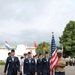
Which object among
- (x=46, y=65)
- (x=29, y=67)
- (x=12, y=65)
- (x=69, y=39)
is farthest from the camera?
(x=69, y=39)

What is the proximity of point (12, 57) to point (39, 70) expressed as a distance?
1529 mm

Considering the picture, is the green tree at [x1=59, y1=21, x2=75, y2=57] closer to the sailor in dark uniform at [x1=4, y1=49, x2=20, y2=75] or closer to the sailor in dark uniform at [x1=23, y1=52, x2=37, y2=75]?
the sailor in dark uniform at [x1=23, y1=52, x2=37, y2=75]

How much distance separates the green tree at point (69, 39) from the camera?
72.1 m

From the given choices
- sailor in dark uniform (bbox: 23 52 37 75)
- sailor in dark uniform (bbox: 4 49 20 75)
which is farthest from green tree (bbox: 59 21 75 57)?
sailor in dark uniform (bbox: 4 49 20 75)

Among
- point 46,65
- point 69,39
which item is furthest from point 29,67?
point 69,39

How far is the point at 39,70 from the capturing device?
49.0ft

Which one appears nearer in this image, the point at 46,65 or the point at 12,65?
the point at 12,65

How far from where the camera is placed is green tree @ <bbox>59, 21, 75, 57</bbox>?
7212 centimetres

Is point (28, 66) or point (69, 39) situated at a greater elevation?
point (69, 39)

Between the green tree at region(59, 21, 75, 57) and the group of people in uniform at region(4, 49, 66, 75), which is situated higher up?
the green tree at region(59, 21, 75, 57)

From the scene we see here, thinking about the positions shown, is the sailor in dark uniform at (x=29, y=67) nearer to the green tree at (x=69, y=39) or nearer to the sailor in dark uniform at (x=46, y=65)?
the sailor in dark uniform at (x=46, y=65)

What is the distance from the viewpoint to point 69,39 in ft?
244

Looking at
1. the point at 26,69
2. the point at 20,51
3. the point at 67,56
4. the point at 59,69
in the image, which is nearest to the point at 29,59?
the point at 26,69

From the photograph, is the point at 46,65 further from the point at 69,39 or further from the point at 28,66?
the point at 69,39
